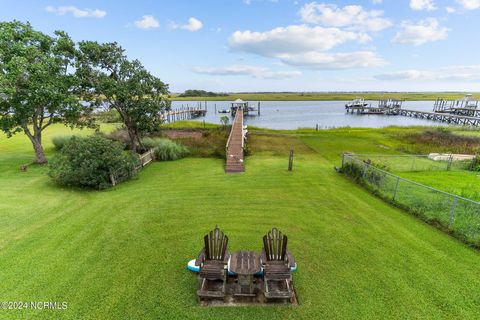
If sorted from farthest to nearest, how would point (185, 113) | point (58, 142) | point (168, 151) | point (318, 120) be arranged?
point (185, 113) < point (318, 120) < point (58, 142) < point (168, 151)

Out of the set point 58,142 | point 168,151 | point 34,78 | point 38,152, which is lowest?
point 168,151

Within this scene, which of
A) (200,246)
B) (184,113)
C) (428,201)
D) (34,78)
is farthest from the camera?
(184,113)

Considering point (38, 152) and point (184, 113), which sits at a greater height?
point (184, 113)

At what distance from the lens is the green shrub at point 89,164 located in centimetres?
1142

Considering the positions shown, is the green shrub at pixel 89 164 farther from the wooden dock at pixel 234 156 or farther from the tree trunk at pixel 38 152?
the wooden dock at pixel 234 156

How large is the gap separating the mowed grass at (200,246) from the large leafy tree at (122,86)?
6470mm

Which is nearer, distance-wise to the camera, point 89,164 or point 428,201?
point 428,201

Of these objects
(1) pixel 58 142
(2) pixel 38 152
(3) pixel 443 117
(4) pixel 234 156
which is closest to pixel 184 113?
(1) pixel 58 142

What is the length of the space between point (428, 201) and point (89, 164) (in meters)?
15.0

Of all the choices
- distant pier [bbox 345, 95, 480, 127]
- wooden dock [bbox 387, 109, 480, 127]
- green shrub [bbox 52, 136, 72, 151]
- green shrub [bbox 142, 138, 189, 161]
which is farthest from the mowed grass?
distant pier [bbox 345, 95, 480, 127]

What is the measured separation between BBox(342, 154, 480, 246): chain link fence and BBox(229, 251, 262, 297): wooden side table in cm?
678

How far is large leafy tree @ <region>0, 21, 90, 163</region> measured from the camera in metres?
12.9

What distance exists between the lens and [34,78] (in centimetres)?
1344

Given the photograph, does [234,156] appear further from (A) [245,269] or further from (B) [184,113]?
(B) [184,113]
